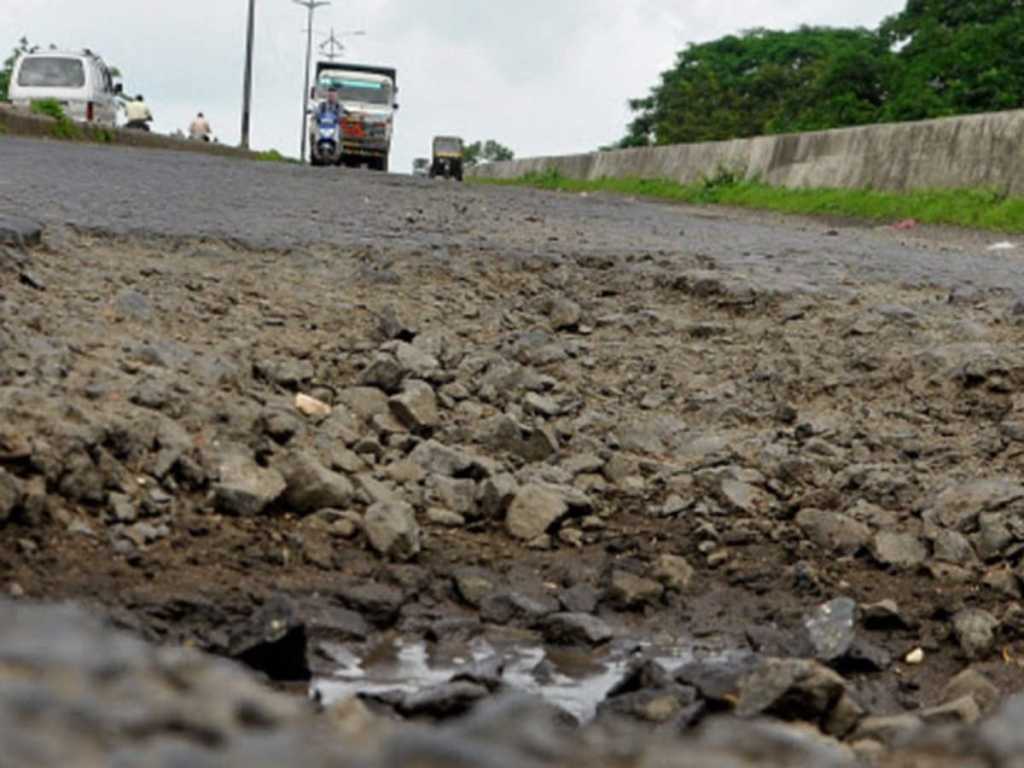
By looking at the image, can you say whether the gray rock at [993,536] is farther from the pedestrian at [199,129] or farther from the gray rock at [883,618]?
the pedestrian at [199,129]

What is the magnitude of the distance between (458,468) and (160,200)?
410cm

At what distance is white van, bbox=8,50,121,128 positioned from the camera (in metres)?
23.6

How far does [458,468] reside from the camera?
12.6 feet

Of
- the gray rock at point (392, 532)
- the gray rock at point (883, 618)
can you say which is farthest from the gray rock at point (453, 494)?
the gray rock at point (883, 618)

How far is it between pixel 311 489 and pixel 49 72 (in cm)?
2227

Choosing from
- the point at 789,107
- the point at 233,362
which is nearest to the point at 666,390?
the point at 233,362

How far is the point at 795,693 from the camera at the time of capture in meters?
2.41

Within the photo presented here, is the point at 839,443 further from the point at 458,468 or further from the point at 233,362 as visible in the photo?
the point at 233,362

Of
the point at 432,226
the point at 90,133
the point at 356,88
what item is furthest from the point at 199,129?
the point at 432,226

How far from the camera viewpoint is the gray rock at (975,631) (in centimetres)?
323

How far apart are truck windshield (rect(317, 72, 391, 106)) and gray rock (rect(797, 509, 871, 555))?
29.5 m

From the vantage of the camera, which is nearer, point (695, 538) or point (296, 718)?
point (296, 718)

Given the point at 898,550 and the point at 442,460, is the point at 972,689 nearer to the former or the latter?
the point at 898,550

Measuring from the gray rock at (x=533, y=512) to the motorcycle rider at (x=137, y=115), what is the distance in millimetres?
24989
